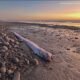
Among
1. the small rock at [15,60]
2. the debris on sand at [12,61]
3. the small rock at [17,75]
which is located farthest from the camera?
the small rock at [15,60]

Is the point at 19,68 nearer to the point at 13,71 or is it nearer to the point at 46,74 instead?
the point at 13,71

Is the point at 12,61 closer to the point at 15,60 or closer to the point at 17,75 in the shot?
the point at 15,60

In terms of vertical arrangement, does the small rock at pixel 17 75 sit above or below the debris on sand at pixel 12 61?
below

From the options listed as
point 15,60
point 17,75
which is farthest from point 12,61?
point 17,75

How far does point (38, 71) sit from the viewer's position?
20.3ft

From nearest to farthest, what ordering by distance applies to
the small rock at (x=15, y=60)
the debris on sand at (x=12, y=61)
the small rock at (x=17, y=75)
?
1. the small rock at (x=17, y=75)
2. the debris on sand at (x=12, y=61)
3. the small rock at (x=15, y=60)

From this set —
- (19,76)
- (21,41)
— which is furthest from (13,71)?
(21,41)

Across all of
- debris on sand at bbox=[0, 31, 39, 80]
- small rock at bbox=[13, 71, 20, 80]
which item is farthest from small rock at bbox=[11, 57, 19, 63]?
small rock at bbox=[13, 71, 20, 80]

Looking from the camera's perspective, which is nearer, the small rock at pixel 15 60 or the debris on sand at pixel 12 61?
the debris on sand at pixel 12 61

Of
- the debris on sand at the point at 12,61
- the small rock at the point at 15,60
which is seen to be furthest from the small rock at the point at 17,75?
the small rock at the point at 15,60

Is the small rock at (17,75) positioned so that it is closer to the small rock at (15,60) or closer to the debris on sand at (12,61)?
the debris on sand at (12,61)

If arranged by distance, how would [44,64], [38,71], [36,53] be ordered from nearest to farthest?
[38,71] → [44,64] → [36,53]

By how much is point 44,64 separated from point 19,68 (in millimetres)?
822

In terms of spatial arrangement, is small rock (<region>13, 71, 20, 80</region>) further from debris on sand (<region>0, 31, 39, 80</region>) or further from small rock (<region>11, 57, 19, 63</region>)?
small rock (<region>11, 57, 19, 63</region>)
